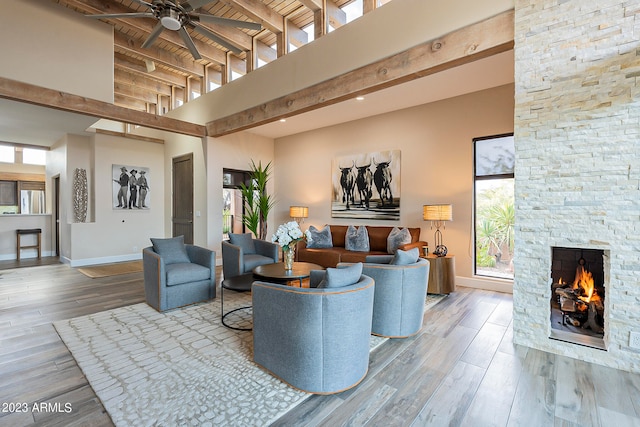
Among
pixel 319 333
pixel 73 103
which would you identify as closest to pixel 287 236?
pixel 319 333

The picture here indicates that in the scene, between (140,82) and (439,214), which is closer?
(439,214)

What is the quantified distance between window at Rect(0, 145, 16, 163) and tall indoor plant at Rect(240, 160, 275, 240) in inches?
317

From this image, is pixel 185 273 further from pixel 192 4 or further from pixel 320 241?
pixel 192 4

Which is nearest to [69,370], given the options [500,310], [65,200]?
[500,310]

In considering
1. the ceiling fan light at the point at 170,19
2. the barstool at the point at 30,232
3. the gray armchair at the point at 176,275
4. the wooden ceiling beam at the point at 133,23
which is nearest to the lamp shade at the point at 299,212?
the gray armchair at the point at 176,275

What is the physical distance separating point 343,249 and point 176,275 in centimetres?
286

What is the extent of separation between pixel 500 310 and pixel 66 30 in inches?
293

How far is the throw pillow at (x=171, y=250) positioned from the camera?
12.5 ft

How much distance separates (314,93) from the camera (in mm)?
4266

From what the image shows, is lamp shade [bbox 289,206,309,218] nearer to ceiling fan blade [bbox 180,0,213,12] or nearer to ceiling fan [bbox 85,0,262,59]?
ceiling fan [bbox 85,0,262,59]

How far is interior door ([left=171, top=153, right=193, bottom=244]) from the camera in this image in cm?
669

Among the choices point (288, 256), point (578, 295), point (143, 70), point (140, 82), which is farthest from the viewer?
point (140, 82)

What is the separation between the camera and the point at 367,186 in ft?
19.2

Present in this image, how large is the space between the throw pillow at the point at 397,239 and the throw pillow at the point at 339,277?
2734 mm
